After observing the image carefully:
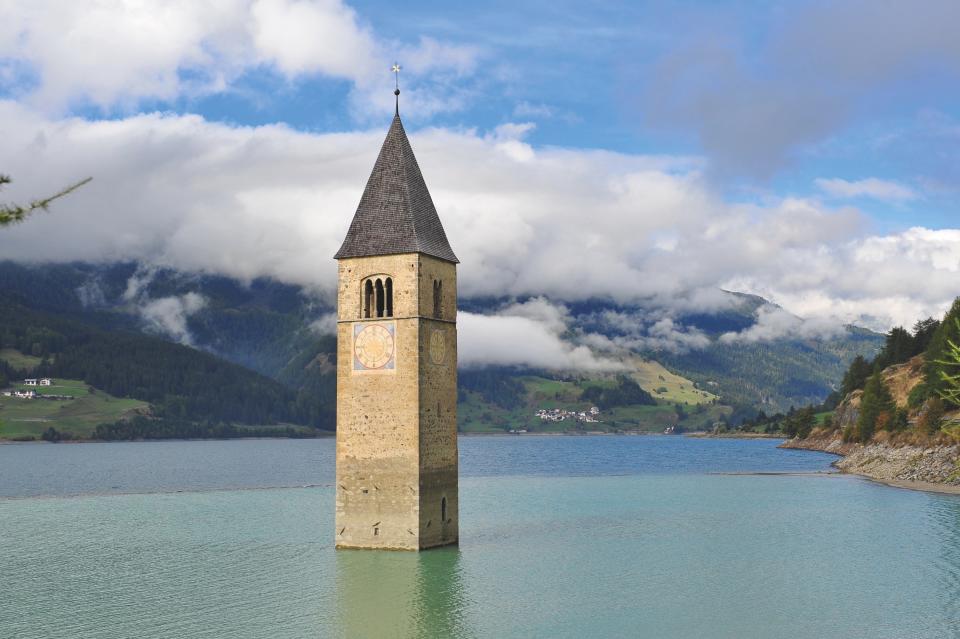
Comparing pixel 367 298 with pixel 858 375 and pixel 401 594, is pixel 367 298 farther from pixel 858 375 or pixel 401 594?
pixel 858 375

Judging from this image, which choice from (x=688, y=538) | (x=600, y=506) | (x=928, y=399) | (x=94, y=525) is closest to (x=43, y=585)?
(x=94, y=525)

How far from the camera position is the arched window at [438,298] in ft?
186

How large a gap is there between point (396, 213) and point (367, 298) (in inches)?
194

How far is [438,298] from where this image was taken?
57.0 meters

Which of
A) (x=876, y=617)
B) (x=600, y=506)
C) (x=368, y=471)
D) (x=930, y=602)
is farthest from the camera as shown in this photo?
(x=600, y=506)

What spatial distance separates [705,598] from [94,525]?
49895 mm

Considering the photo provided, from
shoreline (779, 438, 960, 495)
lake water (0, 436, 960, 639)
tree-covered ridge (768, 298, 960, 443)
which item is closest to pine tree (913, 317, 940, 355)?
tree-covered ridge (768, 298, 960, 443)

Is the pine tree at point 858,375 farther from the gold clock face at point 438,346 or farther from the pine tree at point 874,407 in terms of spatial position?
the gold clock face at point 438,346

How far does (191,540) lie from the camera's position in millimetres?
66188

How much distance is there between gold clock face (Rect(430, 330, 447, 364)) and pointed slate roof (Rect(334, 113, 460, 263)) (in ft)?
14.1

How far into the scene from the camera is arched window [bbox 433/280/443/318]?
56688mm

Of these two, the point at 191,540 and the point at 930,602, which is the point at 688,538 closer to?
the point at 930,602

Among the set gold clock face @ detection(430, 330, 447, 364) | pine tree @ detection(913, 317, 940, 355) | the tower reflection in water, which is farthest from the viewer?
pine tree @ detection(913, 317, 940, 355)

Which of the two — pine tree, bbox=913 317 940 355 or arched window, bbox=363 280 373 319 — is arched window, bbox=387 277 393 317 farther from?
pine tree, bbox=913 317 940 355
